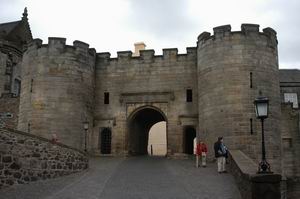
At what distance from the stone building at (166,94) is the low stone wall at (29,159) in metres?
8.18

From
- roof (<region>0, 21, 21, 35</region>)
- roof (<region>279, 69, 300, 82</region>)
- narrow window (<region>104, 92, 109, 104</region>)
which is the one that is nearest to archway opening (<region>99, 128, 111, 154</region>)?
narrow window (<region>104, 92, 109, 104</region>)

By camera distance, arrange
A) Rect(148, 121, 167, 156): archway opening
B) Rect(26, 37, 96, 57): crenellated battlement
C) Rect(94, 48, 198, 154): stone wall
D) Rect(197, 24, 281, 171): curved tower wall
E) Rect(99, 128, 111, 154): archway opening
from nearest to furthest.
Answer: Rect(197, 24, 281, 171): curved tower wall, Rect(26, 37, 96, 57): crenellated battlement, Rect(94, 48, 198, 154): stone wall, Rect(99, 128, 111, 154): archway opening, Rect(148, 121, 167, 156): archway opening

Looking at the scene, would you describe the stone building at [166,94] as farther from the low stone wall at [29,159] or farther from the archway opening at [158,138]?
the archway opening at [158,138]

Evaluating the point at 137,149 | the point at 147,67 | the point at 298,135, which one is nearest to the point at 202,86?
the point at 147,67

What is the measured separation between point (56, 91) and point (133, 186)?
12.3 meters

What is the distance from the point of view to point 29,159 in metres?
14.5

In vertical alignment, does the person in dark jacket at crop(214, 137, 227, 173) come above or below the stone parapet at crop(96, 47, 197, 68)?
below

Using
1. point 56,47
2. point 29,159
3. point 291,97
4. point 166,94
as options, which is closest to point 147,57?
point 166,94

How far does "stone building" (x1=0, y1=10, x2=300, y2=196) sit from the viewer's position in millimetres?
22000

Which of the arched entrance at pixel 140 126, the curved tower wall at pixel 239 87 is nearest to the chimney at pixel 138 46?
the arched entrance at pixel 140 126

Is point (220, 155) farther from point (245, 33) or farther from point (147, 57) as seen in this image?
point (147, 57)

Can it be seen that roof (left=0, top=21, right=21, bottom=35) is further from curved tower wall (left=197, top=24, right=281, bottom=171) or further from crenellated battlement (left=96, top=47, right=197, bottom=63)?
curved tower wall (left=197, top=24, right=281, bottom=171)

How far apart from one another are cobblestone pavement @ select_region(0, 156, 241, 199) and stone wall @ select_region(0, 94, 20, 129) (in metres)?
16.0

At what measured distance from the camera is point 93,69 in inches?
1061
